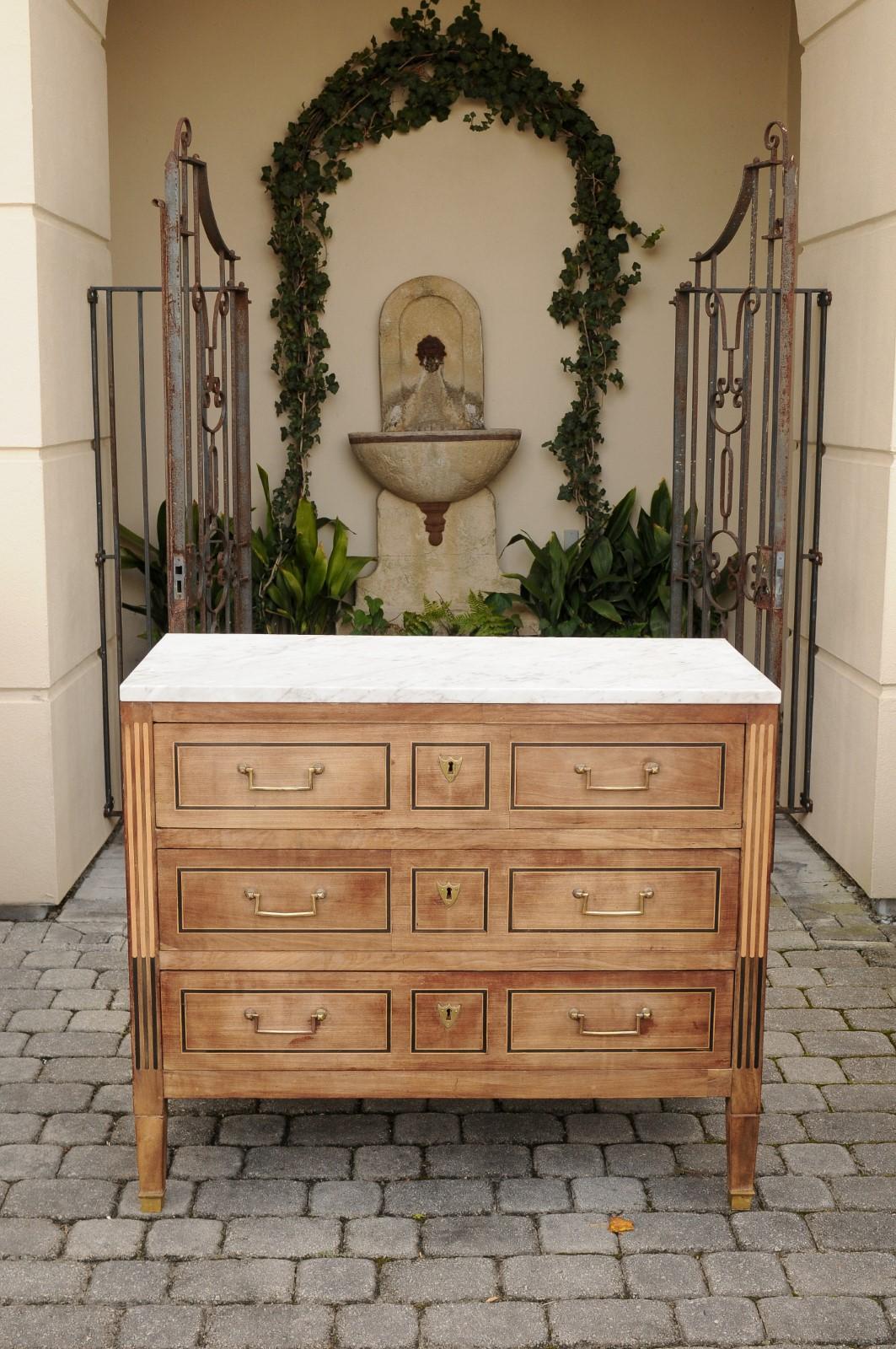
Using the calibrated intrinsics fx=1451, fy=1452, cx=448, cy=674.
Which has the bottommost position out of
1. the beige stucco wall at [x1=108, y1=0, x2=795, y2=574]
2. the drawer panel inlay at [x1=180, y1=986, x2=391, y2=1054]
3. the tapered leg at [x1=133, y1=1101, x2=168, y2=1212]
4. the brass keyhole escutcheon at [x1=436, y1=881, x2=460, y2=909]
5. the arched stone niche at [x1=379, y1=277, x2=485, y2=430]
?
the tapered leg at [x1=133, y1=1101, x2=168, y2=1212]

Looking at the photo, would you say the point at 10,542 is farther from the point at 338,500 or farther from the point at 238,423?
the point at 338,500

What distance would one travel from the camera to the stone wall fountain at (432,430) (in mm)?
6816

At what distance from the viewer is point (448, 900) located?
9.64 feet

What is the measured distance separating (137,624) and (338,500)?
3.67 ft

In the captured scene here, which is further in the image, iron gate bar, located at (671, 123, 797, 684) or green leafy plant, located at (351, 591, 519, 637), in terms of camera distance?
green leafy plant, located at (351, 591, 519, 637)

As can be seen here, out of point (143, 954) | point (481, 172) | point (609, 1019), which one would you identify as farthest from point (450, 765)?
point (481, 172)

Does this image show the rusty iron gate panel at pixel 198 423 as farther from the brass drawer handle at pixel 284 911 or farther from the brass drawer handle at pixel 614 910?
the brass drawer handle at pixel 614 910

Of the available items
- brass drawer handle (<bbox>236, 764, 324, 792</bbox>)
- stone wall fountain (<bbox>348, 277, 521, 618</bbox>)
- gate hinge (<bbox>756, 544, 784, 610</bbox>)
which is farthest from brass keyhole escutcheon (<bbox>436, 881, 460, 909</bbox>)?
stone wall fountain (<bbox>348, 277, 521, 618</bbox>)

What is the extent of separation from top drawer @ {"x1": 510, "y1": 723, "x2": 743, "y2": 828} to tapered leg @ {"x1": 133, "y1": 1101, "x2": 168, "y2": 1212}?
0.98 metres

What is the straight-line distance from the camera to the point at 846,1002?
4.00 m

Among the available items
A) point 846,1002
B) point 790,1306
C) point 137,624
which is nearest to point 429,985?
point 790,1306

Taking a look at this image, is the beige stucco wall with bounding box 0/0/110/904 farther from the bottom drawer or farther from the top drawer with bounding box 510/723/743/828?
the top drawer with bounding box 510/723/743/828

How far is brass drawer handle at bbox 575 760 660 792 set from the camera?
2.88m

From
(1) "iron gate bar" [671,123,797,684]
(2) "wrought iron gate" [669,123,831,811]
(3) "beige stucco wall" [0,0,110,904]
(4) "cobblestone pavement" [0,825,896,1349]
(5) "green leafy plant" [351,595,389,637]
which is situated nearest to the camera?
(4) "cobblestone pavement" [0,825,896,1349]
